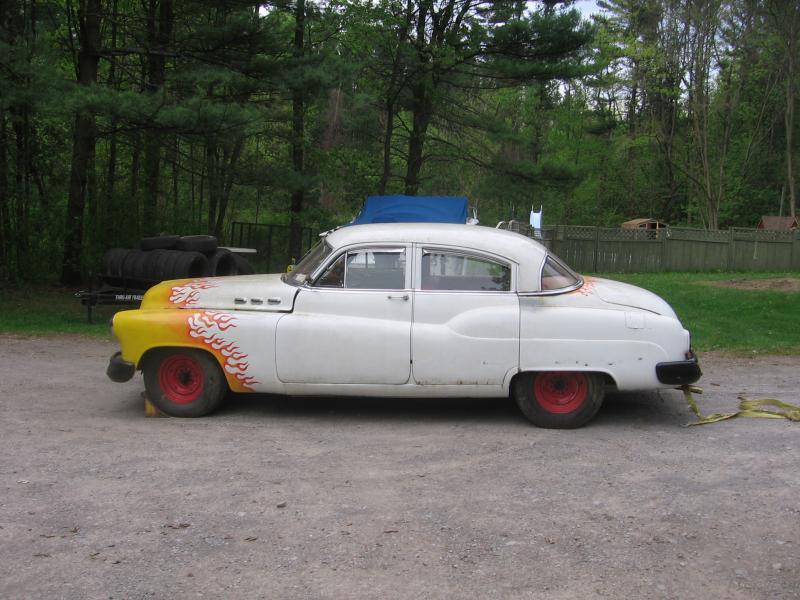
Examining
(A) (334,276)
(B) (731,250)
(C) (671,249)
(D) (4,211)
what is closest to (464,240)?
(A) (334,276)

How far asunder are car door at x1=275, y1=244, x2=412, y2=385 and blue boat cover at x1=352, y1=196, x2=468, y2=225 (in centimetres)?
1112

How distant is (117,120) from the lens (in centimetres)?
1417

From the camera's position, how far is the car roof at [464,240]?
6591 mm

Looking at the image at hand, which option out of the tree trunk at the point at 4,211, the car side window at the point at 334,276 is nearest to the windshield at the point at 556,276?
the car side window at the point at 334,276

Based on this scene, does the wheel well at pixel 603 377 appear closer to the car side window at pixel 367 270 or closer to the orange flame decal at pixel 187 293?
the car side window at pixel 367 270

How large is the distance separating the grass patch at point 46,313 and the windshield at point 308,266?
619 cm

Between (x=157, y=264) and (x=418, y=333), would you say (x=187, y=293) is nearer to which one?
(x=418, y=333)

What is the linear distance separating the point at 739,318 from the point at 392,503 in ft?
35.5

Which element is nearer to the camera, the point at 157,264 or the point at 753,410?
the point at 753,410

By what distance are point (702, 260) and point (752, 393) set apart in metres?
Answer: 22.4

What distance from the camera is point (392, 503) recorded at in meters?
4.70

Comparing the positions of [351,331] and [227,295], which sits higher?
[227,295]

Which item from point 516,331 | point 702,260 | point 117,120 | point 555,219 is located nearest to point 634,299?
point 516,331

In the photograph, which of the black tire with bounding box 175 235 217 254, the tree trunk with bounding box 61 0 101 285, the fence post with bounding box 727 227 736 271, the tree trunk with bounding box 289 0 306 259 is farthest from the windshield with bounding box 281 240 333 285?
the fence post with bounding box 727 227 736 271
